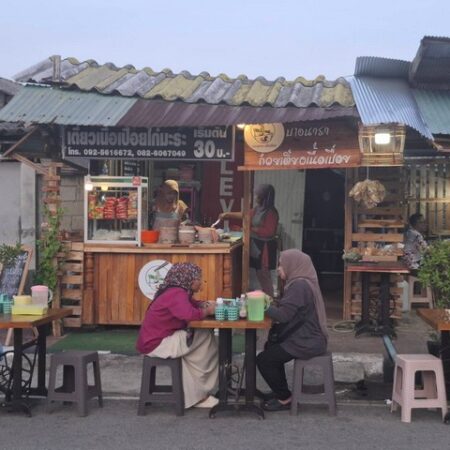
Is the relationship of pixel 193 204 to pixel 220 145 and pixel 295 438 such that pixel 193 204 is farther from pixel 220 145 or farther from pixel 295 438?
pixel 295 438

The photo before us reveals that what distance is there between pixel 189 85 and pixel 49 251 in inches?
116

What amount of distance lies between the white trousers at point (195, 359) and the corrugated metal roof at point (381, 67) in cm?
486

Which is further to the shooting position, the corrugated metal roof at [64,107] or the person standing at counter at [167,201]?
the person standing at counter at [167,201]

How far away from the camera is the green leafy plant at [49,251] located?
8672 millimetres

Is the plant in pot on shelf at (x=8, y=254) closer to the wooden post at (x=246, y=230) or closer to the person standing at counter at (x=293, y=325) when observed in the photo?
the wooden post at (x=246, y=230)

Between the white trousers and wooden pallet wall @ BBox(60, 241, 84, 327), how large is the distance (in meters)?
3.30

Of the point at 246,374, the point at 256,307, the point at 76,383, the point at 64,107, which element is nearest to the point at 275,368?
the point at 246,374

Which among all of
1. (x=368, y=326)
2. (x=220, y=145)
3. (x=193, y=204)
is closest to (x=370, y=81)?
(x=220, y=145)

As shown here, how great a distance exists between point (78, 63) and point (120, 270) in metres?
3.23

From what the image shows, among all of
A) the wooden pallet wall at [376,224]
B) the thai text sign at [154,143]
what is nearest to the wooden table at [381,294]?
the wooden pallet wall at [376,224]

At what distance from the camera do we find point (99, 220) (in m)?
9.07

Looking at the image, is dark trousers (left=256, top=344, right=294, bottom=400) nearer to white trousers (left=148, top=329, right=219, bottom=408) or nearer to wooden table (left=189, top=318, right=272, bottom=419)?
wooden table (left=189, top=318, right=272, bottom=419)

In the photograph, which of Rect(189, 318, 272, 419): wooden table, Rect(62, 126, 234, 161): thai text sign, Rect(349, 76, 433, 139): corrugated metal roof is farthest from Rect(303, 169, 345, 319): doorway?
Rect(189, 318, 272, 419): wooden table

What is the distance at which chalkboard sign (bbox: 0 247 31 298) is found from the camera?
7.95 metres
